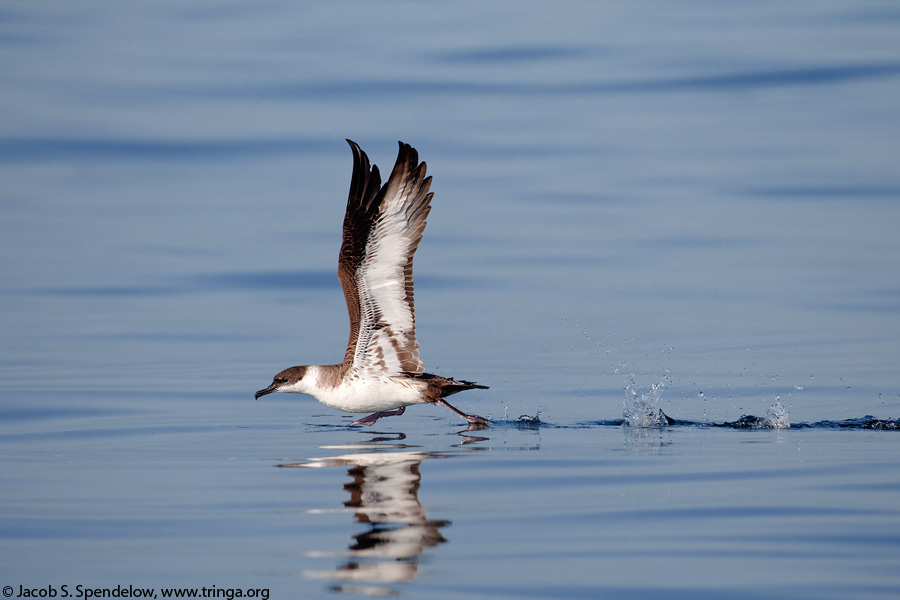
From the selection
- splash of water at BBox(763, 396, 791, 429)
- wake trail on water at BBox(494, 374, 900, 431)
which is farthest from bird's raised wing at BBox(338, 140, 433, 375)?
splash of water at BBox(763, 396, 791, 429)

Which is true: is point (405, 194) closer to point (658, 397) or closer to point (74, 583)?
point (658, 397)

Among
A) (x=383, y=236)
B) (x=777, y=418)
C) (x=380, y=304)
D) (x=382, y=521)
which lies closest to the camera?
(x=382, y=521)

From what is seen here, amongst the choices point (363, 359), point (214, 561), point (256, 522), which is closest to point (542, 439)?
point (363, 359)

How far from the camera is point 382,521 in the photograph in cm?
807

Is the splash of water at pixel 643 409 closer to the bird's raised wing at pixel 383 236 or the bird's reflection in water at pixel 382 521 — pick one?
the bird's raised wing at pixel 383 236

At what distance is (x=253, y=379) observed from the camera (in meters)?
16.9

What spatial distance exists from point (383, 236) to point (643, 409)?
3251mm

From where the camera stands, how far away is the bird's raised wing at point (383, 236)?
12281mm

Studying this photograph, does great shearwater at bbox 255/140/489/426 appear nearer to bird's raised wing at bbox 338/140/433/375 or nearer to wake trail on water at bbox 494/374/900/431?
bird's raised wing at bbox 338/140/433/375

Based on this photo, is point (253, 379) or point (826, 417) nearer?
point (826, 417)

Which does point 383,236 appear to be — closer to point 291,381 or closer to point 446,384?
point 446,384

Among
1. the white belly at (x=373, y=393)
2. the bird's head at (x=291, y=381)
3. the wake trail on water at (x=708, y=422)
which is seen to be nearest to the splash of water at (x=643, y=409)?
the wake trail on water at (x=708, y=422)

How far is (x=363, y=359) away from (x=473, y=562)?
6241 millimetres

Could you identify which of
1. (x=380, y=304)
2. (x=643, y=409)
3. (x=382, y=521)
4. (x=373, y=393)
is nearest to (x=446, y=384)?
(x=373, y=393)
